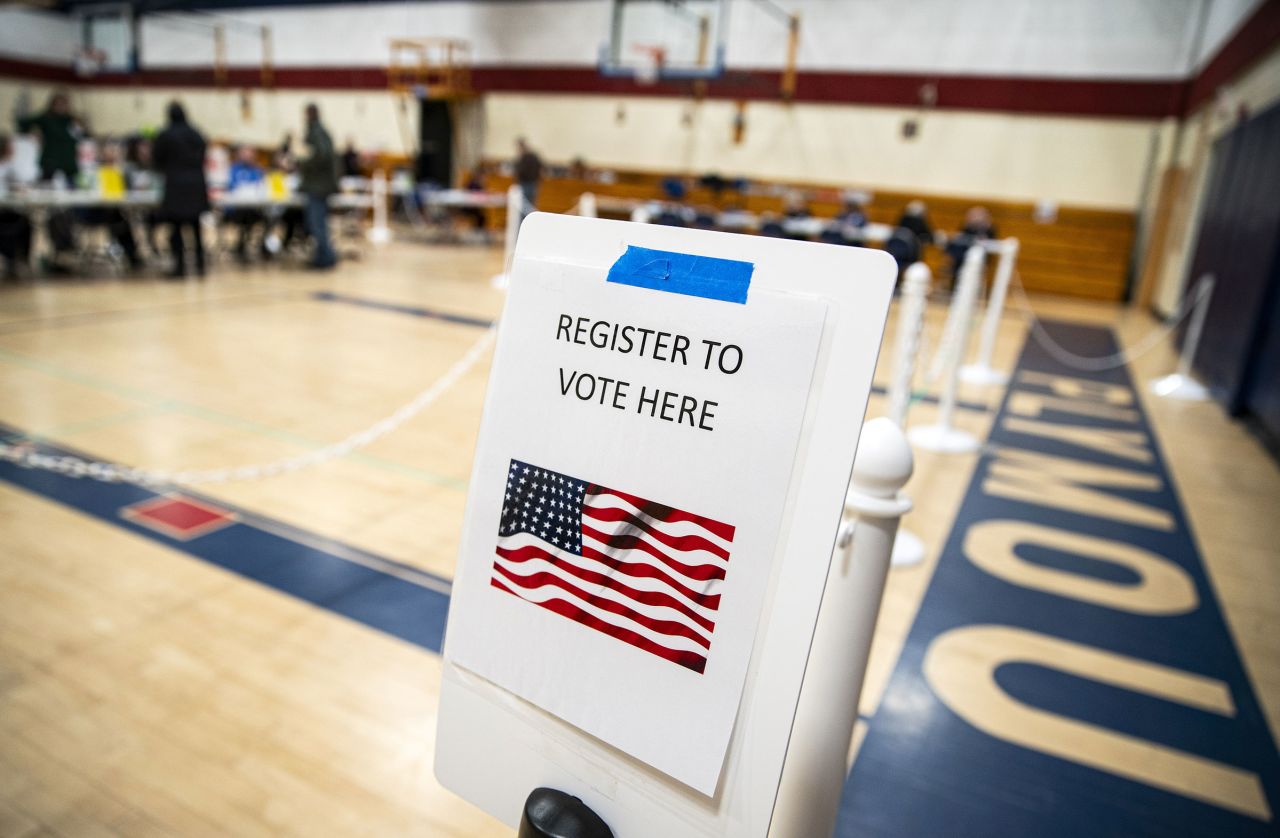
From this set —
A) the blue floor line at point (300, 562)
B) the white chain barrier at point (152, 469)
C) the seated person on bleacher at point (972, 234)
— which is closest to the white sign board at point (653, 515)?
the blue floor line at point (300, 562)

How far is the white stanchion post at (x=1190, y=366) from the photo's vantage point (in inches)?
245

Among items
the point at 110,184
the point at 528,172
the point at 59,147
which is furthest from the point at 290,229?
the point at 528,172

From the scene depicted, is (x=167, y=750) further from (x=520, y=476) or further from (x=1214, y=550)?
(x=1214, y=550)

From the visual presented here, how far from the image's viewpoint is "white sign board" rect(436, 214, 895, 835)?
770 mm

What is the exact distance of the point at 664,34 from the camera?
14.3m

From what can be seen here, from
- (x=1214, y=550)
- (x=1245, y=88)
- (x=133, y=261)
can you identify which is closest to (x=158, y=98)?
(x=133, y=261)

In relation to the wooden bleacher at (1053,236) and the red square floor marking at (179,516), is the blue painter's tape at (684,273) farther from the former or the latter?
the wooden bleacher at (1053,236)

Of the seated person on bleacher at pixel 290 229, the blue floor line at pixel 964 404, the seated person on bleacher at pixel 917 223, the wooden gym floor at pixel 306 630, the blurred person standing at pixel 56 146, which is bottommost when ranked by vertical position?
the wooden gym floor at pixel 306 630

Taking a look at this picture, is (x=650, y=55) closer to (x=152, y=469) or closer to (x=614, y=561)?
(x=152, y=469)

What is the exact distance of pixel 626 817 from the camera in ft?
2.82

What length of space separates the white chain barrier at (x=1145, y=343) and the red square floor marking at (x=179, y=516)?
7.03 metres

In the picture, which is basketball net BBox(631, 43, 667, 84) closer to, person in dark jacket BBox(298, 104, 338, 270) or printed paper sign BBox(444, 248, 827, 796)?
person in dark jacket BBox(298, 104, 338, 270)

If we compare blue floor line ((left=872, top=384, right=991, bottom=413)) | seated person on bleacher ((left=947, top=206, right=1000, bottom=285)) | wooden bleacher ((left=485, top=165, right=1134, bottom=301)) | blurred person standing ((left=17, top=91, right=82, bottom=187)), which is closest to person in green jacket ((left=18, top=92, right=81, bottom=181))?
blurred person standing ((left=17, top=91, right=82, bottom=187))

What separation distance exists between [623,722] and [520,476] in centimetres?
31
